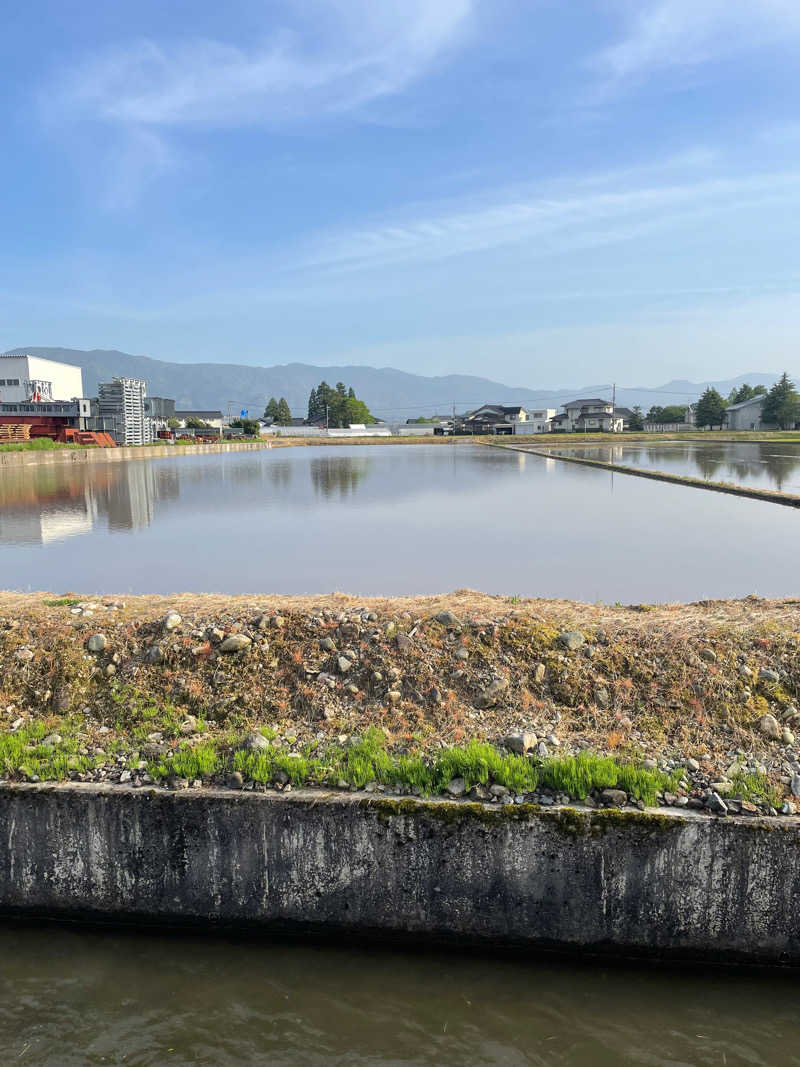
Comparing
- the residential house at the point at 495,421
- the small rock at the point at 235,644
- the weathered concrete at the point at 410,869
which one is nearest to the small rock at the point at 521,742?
the weathered concrete at the point at 410,869

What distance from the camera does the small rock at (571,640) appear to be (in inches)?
258

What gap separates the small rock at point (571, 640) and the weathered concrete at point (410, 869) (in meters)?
2.18

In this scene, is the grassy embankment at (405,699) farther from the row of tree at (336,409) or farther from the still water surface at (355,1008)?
the row of tree at (336,409)

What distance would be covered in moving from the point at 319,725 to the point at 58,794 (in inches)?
80.0

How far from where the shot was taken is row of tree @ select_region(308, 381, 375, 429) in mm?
136500

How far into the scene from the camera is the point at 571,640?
21.6ft

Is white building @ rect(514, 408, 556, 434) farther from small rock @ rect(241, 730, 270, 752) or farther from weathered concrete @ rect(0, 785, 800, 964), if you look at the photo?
weathered concrete @ rect(0, 785, 800, 964)

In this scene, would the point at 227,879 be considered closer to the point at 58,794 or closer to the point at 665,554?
the point at 58,794

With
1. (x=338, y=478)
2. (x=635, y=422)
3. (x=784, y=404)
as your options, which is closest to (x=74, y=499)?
(x=338, y=478)

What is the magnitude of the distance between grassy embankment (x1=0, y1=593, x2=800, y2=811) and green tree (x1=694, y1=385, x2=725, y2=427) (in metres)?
111

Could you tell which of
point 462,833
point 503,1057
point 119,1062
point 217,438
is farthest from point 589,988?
point 217,438

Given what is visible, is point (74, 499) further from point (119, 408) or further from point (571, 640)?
point (119, 408)

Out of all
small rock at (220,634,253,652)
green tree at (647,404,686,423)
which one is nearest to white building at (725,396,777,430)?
green tree at (647,404,686,423)

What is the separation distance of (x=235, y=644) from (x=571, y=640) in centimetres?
328
